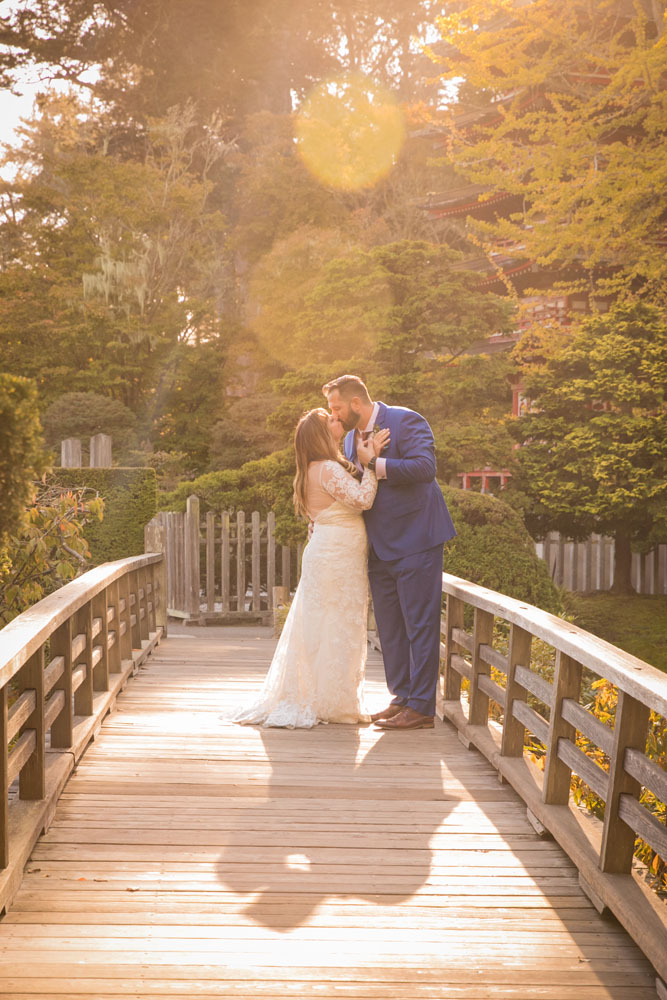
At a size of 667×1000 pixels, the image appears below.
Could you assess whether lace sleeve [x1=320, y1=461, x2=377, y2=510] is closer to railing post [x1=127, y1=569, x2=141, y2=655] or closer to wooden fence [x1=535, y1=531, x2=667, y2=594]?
railing post [x1=127, y1=569, x2=141, y2=655]

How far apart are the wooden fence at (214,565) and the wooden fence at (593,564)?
5.92 meters

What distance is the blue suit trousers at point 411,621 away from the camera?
227 inches

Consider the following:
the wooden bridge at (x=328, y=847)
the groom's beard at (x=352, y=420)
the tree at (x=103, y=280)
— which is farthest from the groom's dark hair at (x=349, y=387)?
the tree at (x=103, y=280)

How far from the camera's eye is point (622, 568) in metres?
18.5

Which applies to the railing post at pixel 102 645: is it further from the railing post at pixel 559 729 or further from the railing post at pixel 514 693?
the railing post at pixel 559 729

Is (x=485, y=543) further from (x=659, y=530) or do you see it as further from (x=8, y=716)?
(x=8, y=716)

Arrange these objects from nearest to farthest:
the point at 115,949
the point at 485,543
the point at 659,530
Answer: the point at 115,949
the point at 485,543
the point at 659,530

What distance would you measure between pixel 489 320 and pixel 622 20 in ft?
45.4

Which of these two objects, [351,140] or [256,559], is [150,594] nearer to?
[256,559]

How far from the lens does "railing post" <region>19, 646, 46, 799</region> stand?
3.81 m

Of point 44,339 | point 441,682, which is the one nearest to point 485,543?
point 441,682

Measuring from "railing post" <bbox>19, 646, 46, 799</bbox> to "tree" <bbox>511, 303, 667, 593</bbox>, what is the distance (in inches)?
509

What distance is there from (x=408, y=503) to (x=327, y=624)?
85 centimetres

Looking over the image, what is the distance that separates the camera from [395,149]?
94.0 ft
